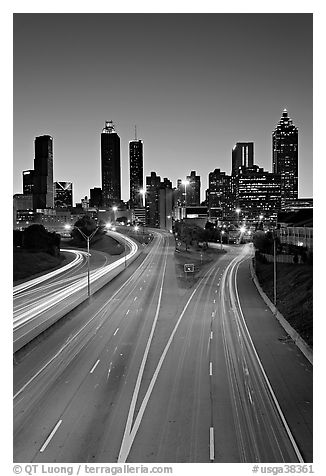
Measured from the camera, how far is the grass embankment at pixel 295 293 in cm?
1528

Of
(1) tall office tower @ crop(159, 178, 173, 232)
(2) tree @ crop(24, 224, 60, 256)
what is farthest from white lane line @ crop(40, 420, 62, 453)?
(1) tall office tower @ crop(159, 178, 173, 232)

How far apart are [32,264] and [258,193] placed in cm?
12757

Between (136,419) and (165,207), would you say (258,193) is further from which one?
(136,419)

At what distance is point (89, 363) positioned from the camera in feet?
39.0

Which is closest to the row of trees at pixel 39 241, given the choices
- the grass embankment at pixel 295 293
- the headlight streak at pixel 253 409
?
the grass embankment at pixel 295 293

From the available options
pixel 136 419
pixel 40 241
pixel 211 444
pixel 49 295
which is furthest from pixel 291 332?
pixel 40 241

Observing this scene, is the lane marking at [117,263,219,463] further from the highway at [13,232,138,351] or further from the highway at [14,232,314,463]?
the highway at [13,232,138,351]

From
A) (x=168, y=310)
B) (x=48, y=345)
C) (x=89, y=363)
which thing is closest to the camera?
(x=89, y=363)

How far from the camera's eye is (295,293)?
20.0 m

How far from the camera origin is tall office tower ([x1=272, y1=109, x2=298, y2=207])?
506 ft

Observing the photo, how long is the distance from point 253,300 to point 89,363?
12683 millimetres

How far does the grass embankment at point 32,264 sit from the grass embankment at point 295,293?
19711 mm
